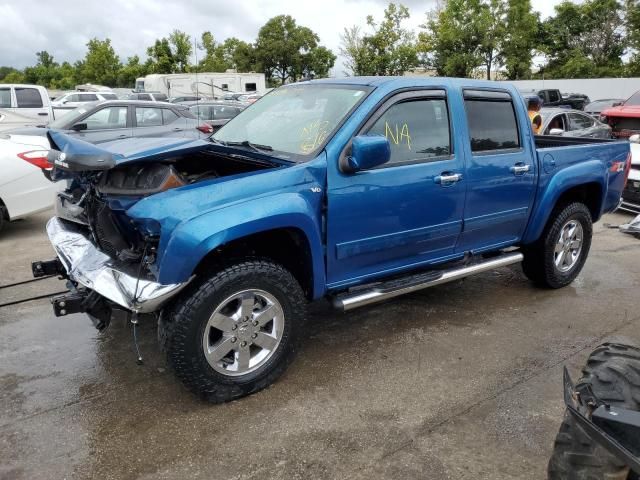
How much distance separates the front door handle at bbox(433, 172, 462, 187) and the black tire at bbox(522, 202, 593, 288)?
1539 millimetres

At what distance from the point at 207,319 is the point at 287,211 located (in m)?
0.75

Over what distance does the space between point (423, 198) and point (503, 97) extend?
139 centimetres

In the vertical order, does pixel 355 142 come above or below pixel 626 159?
above

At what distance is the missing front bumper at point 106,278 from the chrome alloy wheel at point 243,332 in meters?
0.36

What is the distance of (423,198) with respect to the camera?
12.6ft

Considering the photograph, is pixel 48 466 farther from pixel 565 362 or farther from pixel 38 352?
pixel 565 362

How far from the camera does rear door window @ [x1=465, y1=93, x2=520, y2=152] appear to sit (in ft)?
13.9

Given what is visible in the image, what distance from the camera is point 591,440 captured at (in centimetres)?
192

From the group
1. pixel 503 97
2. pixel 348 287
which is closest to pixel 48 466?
pixel 348 287

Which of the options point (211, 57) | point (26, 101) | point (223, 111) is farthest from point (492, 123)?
point (211, 57)

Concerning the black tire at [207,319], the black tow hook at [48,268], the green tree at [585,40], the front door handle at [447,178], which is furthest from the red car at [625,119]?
the green tree at [585,40]

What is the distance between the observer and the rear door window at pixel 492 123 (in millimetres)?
4242

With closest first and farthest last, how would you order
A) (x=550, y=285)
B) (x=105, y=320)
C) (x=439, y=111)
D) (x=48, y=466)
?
(x=48, y=466)
(x=105, y=320)
(x=439, y=111)
(x=550, y=285)

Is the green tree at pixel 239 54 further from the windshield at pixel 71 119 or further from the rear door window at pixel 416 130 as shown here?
the rear door window at pixel 416 130
